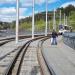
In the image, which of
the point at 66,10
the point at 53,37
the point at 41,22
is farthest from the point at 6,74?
the point at 66,10

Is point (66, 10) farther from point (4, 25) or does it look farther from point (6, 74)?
point (6, 74)

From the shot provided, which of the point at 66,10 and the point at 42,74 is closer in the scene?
the point at 42,74

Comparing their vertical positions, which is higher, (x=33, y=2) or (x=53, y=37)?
(x=33, y=2)

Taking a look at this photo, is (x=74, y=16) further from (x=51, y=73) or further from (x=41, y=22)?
(x=51, y=73)

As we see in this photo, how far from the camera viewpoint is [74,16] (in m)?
173

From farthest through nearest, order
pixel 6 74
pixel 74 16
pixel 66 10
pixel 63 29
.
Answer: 1. pixel 66 10
2. pixel 74 16
3. pixel 63 29
4. pixel 6 74

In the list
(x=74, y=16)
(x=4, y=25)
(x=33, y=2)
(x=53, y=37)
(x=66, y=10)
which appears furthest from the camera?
(x=66, y=10)

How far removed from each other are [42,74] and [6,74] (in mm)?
1611

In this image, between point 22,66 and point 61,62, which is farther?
point 61,62

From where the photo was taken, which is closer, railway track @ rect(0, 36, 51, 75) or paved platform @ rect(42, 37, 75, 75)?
railway track @ rect(0, 36, 51, 75)

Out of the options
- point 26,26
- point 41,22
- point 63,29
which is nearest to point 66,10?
point 41,22

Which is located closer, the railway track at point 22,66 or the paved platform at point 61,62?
the railway track at point 22,66

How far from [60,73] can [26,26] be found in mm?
133965

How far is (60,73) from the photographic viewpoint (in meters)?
14.4
